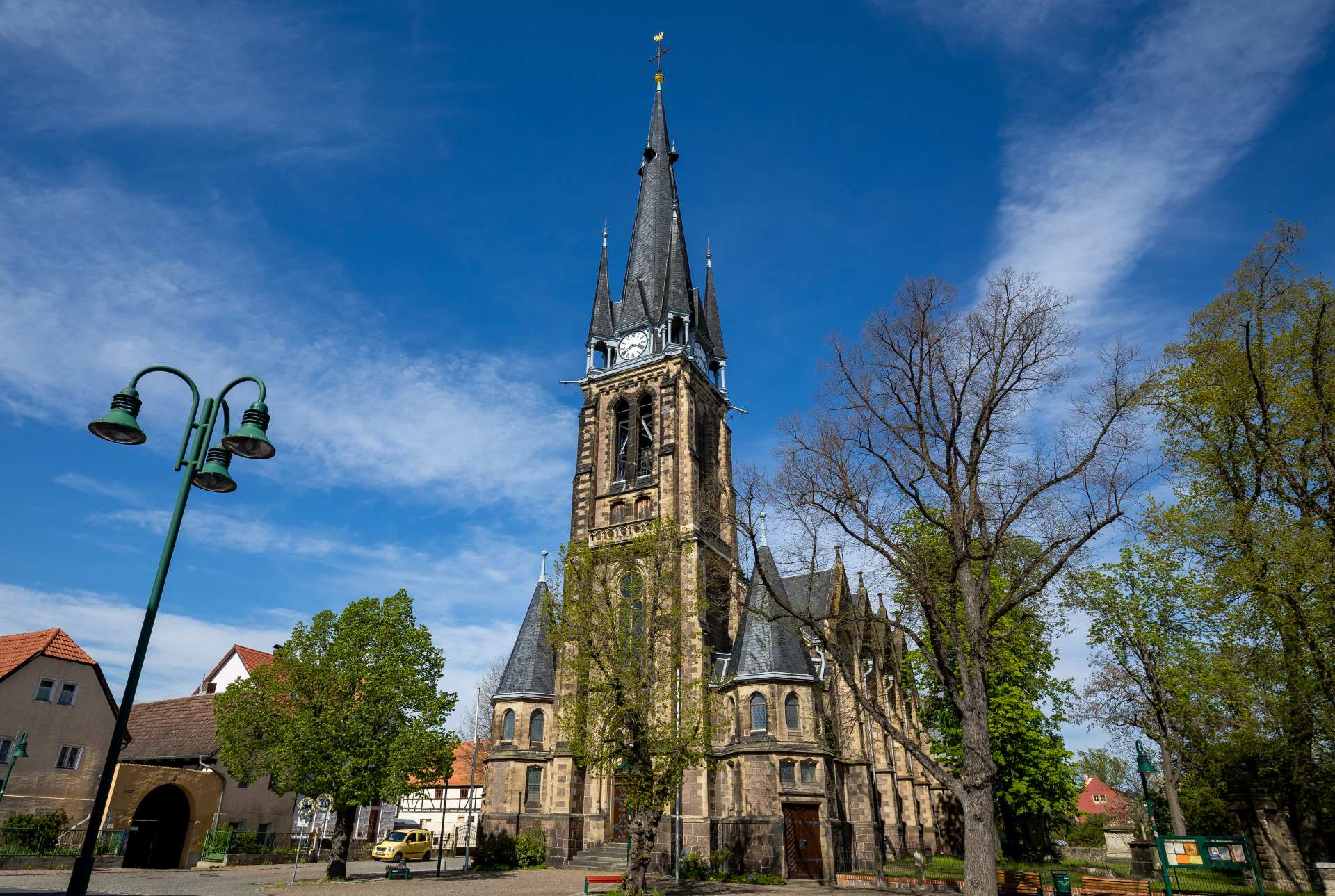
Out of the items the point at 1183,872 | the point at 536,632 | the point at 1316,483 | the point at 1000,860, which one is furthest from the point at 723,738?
the point at 1316,483

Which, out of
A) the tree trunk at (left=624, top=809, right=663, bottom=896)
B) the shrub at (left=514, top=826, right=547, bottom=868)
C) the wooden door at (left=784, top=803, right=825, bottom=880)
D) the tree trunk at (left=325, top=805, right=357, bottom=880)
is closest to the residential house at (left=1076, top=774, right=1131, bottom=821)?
the wooden door at (left=784, top=803, right=825, bottom=880)

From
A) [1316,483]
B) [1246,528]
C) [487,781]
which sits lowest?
[487,781]

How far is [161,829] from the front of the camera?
35406 millimetres

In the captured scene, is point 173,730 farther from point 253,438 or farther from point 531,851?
point 253,438

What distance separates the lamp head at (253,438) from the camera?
9797 mm

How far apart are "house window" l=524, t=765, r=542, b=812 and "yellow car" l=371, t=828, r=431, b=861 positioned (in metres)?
7.51

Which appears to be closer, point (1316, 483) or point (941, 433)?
point (941, 433)

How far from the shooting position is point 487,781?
119ft

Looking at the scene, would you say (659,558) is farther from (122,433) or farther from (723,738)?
(122,433)

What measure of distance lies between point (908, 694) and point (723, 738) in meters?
20.4

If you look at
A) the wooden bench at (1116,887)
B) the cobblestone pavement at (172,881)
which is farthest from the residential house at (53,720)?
the wooden bench at (1116,887)

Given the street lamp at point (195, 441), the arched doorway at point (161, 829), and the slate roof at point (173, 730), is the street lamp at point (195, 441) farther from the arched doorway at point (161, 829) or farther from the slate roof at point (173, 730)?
the slate roof at point (173, 730)

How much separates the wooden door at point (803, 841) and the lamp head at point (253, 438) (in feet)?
88.4

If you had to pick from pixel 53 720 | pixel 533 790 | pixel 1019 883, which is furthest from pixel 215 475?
pixel 53 720
